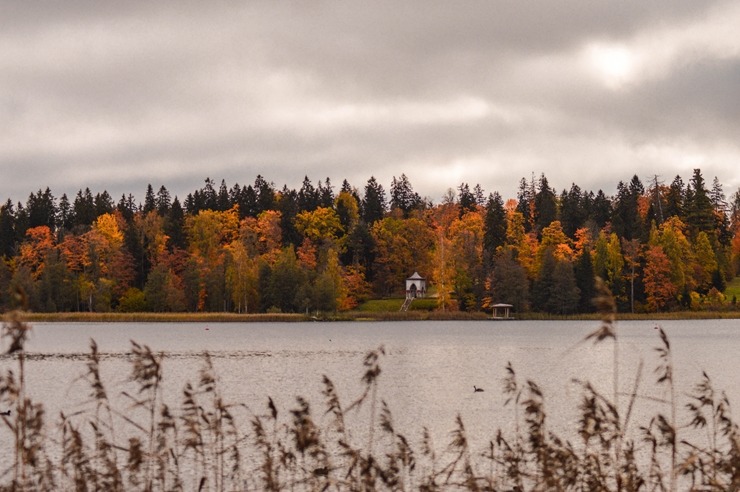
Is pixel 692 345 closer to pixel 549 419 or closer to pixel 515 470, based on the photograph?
pixel 549 419

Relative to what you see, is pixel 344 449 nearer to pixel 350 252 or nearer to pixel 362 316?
pixel 362 316

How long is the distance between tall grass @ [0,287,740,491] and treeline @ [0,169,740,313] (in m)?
87.5

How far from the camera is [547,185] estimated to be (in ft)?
547

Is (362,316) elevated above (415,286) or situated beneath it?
situated beneath

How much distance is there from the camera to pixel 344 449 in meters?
15.5

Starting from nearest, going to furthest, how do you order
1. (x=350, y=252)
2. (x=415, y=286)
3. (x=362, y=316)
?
(x=362, y=316) → (x=415, y=286) → (x=350, y=252)

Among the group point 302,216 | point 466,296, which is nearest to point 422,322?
point 466,296

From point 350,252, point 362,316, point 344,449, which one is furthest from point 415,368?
point 350,252

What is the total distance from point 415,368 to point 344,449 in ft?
117

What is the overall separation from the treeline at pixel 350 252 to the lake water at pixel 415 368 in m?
23.9

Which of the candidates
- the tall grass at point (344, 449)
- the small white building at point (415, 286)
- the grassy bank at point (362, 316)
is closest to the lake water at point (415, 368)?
the tall grass at point (344, 449)

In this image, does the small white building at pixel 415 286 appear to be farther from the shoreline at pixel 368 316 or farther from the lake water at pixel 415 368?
the lake water at pixel 415 368

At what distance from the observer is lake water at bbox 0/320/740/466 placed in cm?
3251

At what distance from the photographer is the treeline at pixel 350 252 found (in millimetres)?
120125
